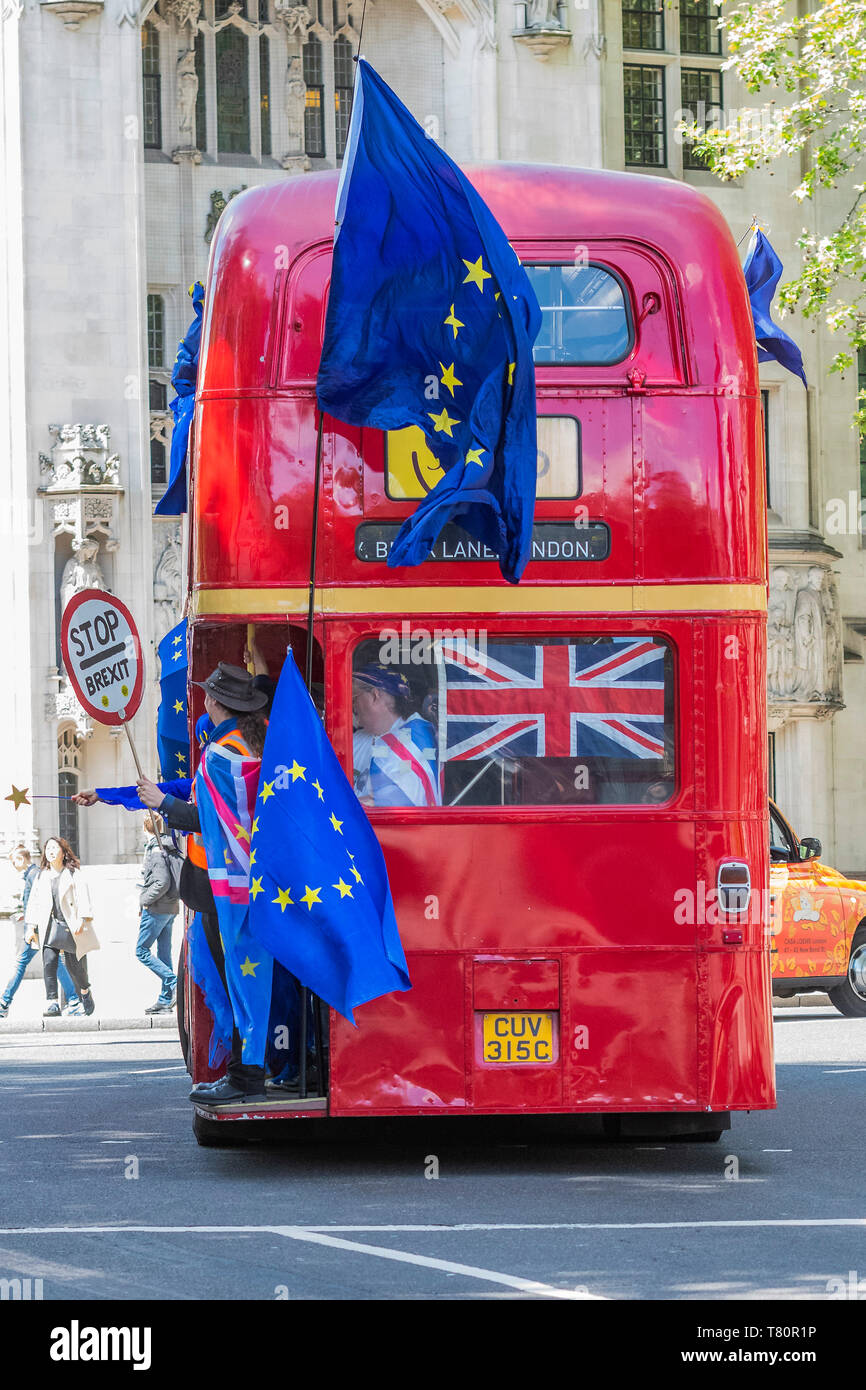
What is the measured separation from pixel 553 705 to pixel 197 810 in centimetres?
164

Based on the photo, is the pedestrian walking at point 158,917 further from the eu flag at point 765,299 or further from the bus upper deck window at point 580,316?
the bus upper deck window at point 580,316

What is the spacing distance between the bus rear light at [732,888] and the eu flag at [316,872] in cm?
142

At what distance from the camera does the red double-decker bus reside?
9.33m

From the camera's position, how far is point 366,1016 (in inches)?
368

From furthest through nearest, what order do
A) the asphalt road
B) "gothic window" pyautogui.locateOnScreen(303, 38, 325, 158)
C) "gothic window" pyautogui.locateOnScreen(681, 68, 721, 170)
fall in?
"gothic window" pyautogui.locateOnScreen(681, 68, 721, 170), "gothic window" pyautogui.locateOnScreen(303, 38, 325, 158), the asphalt road

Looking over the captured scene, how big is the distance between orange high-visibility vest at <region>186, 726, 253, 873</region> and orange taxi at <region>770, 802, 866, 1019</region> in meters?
8.61

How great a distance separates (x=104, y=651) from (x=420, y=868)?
14.5 feet

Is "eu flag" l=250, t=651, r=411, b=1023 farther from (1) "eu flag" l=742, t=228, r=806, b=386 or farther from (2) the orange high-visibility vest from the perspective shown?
(1) "eu flag" l=742, t=228, r=806, b=386

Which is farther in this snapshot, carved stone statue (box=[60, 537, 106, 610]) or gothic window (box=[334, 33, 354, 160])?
gothic window (box=[334, 33, 354, 160])

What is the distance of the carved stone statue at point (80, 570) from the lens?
29938mm

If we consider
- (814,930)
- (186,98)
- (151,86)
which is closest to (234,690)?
(814,930)

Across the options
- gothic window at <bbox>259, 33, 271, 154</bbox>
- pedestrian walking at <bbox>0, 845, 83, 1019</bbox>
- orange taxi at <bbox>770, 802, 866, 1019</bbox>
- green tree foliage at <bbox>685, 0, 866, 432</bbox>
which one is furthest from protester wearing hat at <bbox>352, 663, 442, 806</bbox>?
gothic window at <bbox>259, 33, 271, 154</bbox>
